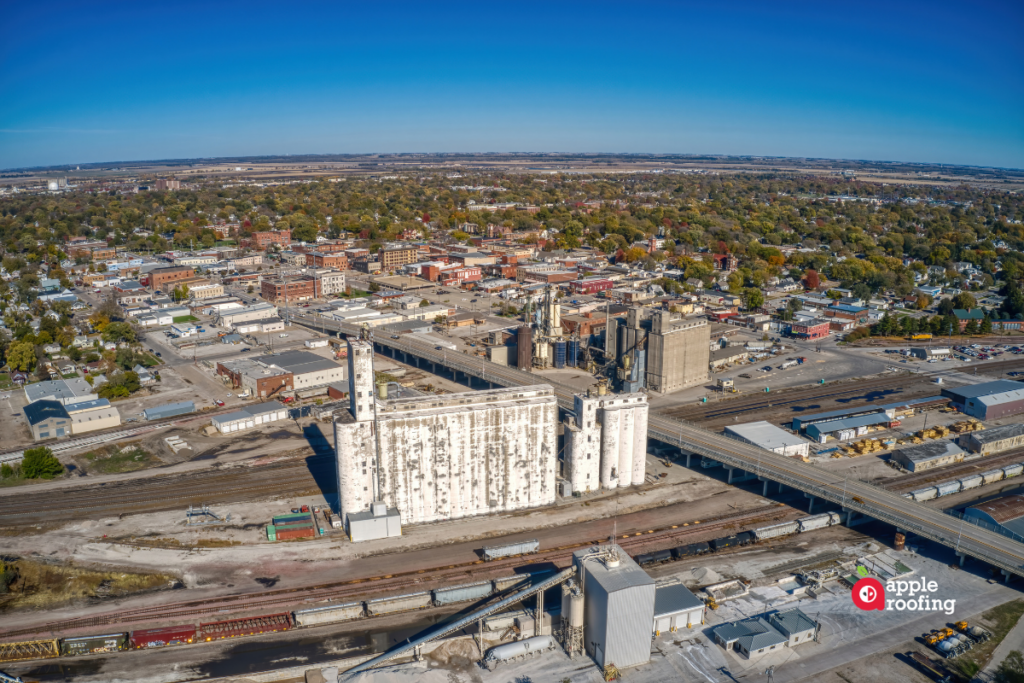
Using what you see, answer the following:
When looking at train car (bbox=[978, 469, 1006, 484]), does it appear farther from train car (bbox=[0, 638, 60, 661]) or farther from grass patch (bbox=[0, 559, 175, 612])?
train car (bbox=[0, 638, 60, 661])

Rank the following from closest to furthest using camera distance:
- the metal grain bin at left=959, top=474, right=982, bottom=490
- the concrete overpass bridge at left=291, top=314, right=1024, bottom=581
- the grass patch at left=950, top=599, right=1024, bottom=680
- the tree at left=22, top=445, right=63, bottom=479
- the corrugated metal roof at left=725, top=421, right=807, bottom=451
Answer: the grass patch at left=950, top=599, right=1024, bottom=680 < the concrete overpass bridge at left=291, top=314, right=1024, bottom=581 < the metal grain bin at left=959, top=474, right=982, bottom=490 < the tree at left=22, top=445, right=63, bottom=479 < the corrugated metal roof at left=725, top=421, right=807, bottom=451

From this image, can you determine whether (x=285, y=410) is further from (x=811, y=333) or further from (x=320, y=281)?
(x=811, y=333)

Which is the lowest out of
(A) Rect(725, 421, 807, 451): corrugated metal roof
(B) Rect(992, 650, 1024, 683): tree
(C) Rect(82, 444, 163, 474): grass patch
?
(C) Rect(82, 444, 163, 474): grass patch

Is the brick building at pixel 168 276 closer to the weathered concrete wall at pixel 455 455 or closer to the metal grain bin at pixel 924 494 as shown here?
the weathered concrete wall at pixel 455 455

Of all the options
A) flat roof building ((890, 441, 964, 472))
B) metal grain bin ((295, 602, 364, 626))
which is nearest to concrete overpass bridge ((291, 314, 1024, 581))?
flat roof building ((890, 441, 964, 472))

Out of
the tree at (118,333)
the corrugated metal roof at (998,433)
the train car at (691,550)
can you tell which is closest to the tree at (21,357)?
the tree at (118,333)

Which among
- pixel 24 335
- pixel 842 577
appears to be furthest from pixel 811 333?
pixel 24 335
